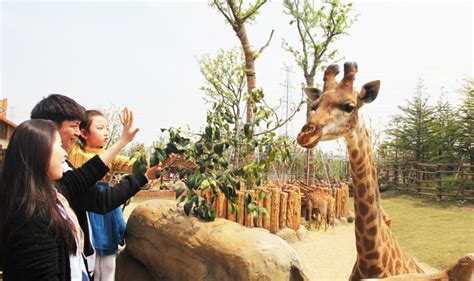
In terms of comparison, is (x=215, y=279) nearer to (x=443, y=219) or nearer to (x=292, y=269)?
(x=292, y=269)

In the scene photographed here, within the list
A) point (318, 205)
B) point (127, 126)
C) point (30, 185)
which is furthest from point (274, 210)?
point (30, 185)

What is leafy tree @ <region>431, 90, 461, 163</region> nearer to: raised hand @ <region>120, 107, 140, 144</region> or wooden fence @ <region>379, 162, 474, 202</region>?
wooden fence @ <region>379, 162, 474, 202</region>

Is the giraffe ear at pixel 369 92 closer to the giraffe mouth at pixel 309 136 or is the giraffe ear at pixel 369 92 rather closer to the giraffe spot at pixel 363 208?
the giraffe mouth at pixel 309 136

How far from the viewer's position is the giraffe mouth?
83.0 inches

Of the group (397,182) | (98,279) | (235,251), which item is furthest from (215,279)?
(397,182)

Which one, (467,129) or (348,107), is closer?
(348,107)

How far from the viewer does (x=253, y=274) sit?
2.82 metres

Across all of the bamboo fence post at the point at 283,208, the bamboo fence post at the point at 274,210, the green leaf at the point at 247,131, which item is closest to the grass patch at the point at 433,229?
the bamboo fence post at the point at 283,208

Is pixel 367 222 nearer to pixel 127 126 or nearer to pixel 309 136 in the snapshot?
pixel 309 136

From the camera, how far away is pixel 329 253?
764cm

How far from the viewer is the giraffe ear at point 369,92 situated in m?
2.31

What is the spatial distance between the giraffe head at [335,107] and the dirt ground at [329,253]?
3.69m

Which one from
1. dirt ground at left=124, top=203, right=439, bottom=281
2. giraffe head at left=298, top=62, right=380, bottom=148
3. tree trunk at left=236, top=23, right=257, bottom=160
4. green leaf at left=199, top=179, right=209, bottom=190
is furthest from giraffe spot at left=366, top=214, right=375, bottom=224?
tree trunk at left=236, top=23, right=257, bottom=160

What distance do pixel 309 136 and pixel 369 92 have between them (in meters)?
0.50
